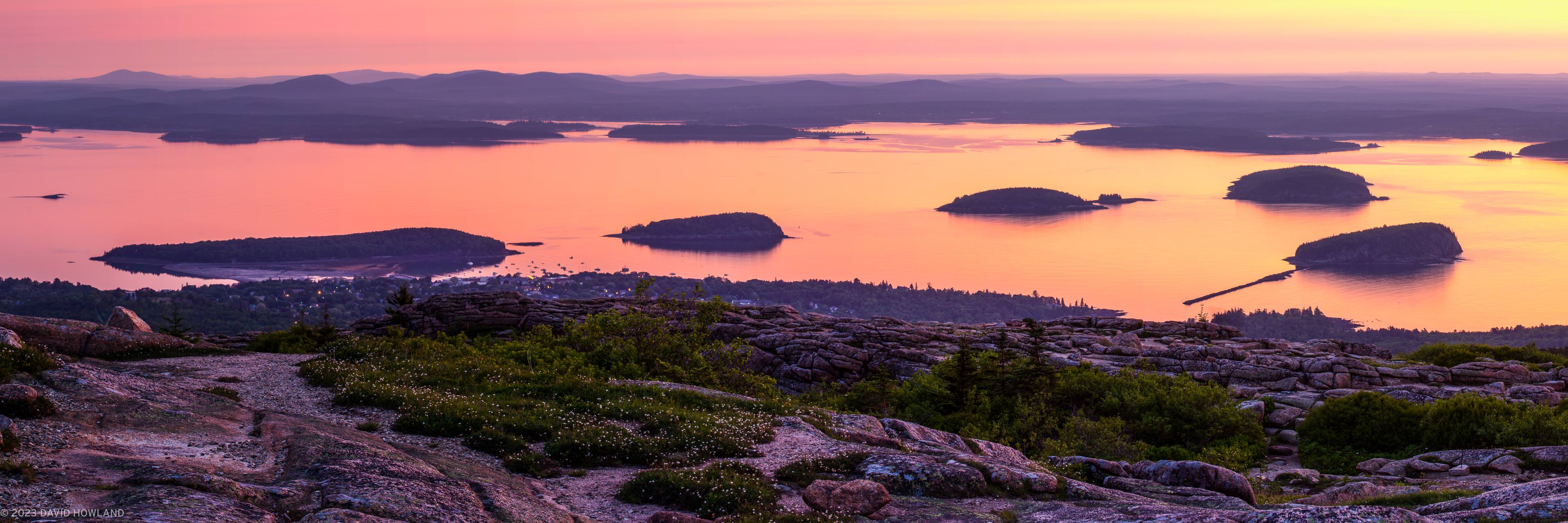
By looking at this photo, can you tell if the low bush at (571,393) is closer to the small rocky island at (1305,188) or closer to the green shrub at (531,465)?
the green shrub at (531,465)

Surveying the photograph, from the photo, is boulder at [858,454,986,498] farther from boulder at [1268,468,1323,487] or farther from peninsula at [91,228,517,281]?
peninsula at [91,228,517,281]

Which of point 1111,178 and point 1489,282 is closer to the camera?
point 1489,282

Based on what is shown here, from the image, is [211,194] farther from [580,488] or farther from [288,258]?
[580,488]

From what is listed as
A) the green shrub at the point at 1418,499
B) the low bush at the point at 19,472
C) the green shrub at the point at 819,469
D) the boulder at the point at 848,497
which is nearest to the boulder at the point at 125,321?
the low bush at the point at 19,472

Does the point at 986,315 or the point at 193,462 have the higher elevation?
the point at 193,462

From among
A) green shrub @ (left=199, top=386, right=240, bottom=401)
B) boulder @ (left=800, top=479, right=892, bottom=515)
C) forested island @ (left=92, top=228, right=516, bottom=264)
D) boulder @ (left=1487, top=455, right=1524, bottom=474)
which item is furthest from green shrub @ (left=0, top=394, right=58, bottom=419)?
forested island @ (left=92, top=228, right=516, bottom=264)

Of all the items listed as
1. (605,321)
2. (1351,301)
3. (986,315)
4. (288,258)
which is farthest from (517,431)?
(288,258)
